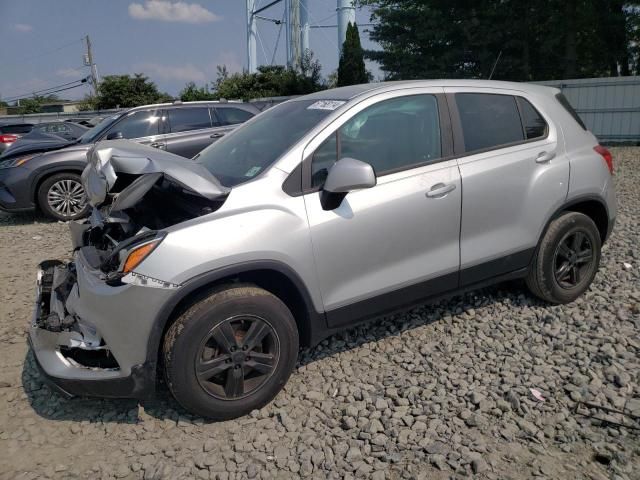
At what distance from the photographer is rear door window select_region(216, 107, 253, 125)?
8938 millimetres

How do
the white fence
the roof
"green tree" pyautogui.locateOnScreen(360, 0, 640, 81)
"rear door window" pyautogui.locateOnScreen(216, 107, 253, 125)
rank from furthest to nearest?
"green tree" pyautogui.locateOnScreen(360, 0, 640, 81), the white fence, "rear door window" pyautogui.locateOnScreen(216, 107, 253, 125), the roof

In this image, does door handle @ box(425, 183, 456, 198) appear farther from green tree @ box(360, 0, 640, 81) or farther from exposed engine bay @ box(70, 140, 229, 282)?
green tree @ box(360, 0, 640, 81)

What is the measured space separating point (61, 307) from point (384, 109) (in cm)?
234

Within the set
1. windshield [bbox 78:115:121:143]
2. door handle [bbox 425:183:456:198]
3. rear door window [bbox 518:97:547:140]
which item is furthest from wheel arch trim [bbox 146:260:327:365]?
windshield [bbox 78:115:121:143]

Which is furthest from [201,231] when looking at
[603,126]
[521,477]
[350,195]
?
[603,126]

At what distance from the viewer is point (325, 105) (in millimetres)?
3426

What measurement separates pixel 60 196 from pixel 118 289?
6.37m

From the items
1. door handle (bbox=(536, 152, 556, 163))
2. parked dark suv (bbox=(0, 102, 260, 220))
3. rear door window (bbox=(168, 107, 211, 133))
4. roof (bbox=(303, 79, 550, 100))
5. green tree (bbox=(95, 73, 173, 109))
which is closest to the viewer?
roof (bbox=(303, 79, 550, 100))

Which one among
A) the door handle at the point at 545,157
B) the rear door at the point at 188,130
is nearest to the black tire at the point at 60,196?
the rear door at the point at 188,130

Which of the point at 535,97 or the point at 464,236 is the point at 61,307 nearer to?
the point at 464,236

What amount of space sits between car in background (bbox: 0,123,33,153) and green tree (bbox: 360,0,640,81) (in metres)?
13.6

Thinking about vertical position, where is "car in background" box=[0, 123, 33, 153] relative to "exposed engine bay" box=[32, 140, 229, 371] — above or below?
above

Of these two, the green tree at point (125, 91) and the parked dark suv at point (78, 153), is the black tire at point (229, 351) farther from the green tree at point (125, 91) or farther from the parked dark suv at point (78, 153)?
the green tree at point (125, 91)

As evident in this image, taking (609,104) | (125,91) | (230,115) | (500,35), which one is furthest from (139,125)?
(125,91)
